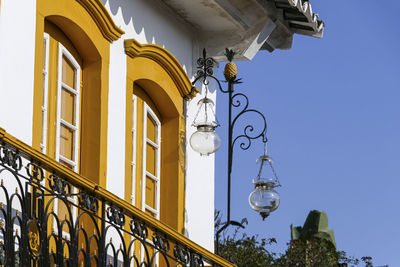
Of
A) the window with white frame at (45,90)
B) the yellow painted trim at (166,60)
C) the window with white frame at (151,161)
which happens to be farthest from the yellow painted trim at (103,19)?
the window with white frame at (151,161)

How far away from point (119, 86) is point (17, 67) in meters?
1.90

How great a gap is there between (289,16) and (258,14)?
577 mm

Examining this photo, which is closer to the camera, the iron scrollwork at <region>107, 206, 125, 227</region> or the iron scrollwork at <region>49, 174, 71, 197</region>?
the iron scrollwork at <region>49, 174, 71, 197</region>

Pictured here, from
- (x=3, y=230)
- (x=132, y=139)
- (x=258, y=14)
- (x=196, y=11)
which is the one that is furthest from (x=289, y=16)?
(x=3, y=230)

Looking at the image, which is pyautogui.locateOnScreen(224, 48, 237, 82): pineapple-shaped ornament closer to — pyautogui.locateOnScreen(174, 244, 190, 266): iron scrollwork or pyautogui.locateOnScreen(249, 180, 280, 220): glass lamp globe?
pyautogui.locateOnScreen(249, 180, 280, 220): glass lamp globe

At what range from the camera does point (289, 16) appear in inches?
472

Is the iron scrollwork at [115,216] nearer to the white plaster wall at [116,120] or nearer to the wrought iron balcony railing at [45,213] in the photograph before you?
the wrought iron balcony railing at [45,213]

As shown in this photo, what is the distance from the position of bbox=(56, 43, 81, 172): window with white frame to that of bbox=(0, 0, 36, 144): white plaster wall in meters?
0.76

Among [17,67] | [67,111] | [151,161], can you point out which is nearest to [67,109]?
[67,111]

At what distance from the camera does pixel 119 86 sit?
984 centimetres

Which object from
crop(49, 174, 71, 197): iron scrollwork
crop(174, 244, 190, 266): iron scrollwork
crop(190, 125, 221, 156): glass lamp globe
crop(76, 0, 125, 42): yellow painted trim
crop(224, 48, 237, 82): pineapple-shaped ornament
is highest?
crop(224, 48, 237, 82): pineapple-shaped ornament

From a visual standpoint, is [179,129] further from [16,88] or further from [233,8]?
[16,88]

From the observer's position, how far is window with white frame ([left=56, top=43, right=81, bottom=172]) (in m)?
8.98

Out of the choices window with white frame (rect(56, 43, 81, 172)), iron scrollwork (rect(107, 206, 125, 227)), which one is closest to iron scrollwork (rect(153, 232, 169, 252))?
iron scrollwork (rect(107, 206, 125, 227))
